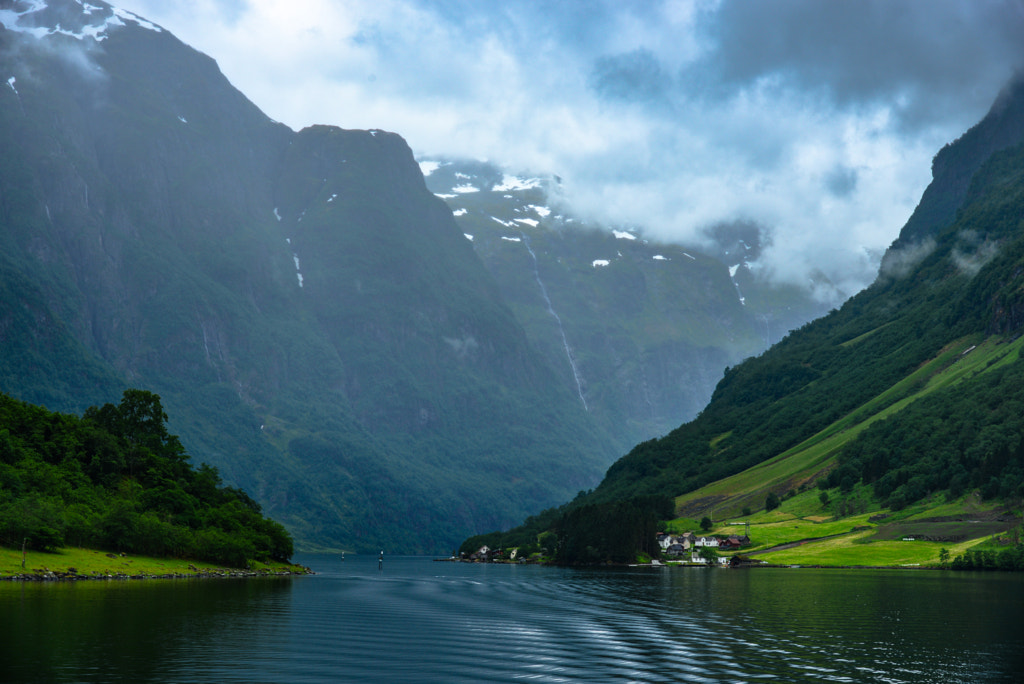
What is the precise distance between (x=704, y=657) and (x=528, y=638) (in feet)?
59.5

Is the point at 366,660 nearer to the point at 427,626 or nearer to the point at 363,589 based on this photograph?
the point at 427,626

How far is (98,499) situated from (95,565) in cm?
2888

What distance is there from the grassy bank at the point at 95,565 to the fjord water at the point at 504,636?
1165cm

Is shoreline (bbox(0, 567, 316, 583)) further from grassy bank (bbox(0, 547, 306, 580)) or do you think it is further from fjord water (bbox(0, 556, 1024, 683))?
fjord water (bbox(0, 556, 1024, 683))

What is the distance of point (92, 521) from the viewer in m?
156

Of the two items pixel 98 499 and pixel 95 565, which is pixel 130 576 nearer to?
pixel 95 565

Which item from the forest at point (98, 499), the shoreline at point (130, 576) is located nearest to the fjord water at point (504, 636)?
→ the shoreline at point (130, 576)

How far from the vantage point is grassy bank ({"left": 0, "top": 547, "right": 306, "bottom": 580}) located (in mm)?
128875

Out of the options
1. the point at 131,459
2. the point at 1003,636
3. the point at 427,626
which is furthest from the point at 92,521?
the point at 1003,636

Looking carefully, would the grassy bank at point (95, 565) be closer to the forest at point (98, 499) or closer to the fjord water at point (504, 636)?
the forest at point (98, 499)

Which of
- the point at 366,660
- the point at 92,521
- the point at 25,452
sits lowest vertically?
the point at 366,660

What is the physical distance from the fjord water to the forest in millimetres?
27538

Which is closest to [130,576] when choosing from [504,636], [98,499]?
[98,499]

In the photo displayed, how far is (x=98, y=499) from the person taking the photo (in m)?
170
